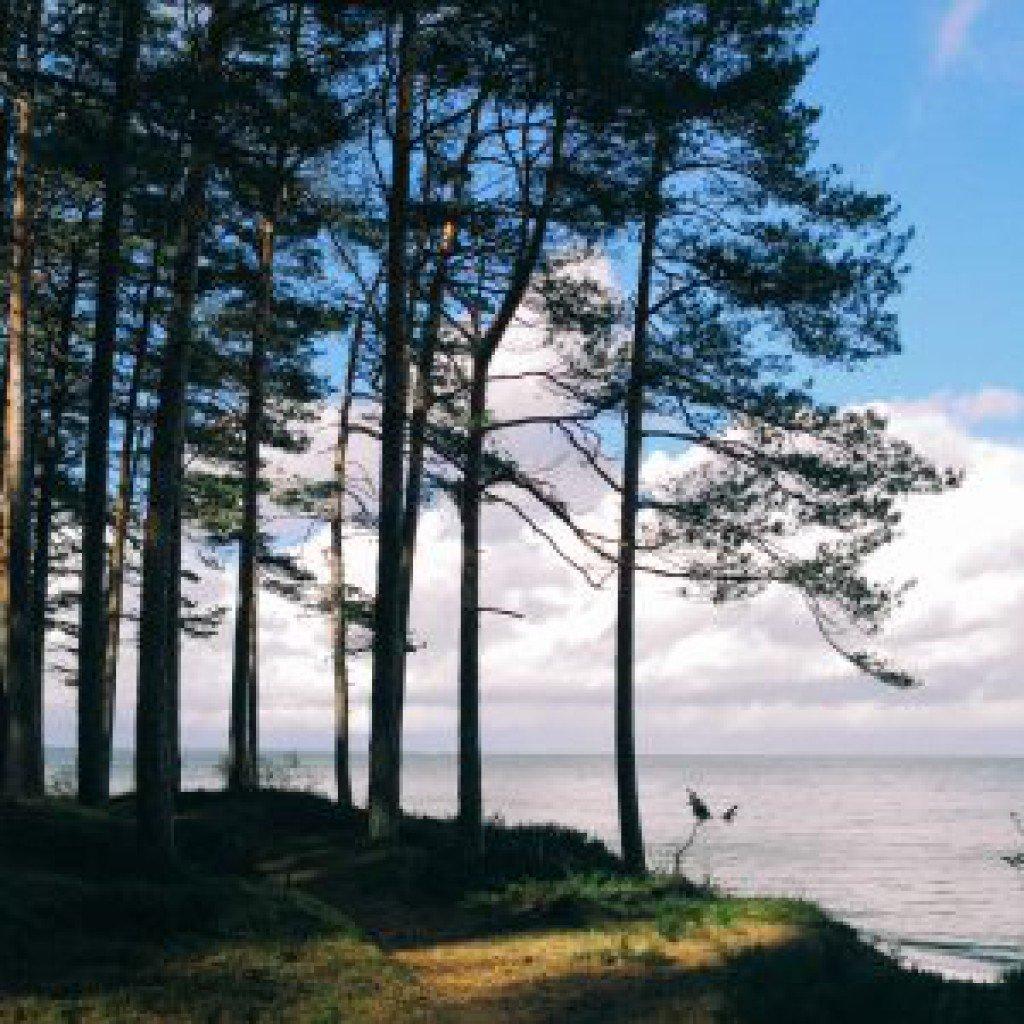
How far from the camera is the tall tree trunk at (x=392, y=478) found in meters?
17.5

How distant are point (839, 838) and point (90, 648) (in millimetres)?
51075

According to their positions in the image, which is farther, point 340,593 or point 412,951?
point 340,593

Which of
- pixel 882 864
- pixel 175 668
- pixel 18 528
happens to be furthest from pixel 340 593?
pixel 882 864

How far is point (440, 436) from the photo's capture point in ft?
63.4

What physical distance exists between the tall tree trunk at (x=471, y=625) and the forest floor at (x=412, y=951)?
2118 millimetres

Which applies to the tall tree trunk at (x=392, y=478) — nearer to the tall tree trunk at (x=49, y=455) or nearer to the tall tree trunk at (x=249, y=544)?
the tall tree trunk at (x=249, y=544)

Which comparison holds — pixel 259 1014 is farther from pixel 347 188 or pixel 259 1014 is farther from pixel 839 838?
pixel 839 838

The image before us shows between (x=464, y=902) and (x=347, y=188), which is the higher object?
(x=347, y=188)

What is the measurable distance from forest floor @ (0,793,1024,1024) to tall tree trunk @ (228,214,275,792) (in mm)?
7314

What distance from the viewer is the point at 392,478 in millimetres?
17906

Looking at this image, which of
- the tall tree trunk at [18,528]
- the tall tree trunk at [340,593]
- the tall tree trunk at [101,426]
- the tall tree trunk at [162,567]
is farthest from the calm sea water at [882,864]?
the tall tree trunk at [18,528]

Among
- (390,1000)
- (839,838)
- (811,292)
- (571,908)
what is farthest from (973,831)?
(390,1000)

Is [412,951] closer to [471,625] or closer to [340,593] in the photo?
[471,625]

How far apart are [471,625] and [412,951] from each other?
656cm
